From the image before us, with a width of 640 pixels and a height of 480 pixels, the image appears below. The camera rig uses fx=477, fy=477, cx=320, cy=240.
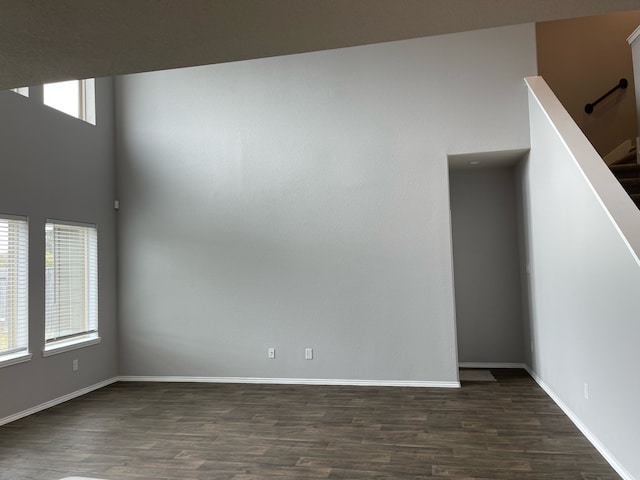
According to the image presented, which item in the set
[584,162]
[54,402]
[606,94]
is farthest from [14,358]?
[606,94]

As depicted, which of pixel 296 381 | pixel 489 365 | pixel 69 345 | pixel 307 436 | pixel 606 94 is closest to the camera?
pixel 307 436

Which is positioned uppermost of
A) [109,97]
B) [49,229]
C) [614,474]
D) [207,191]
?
[109,97]

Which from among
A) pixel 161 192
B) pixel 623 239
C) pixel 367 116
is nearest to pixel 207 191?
pixel 161 192

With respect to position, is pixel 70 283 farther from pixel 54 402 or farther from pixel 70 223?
pixel 54 402

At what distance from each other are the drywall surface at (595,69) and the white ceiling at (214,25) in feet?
17.0

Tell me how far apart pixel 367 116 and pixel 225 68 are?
1.93 m

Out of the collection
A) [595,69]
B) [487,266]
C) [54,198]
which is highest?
[595,69]

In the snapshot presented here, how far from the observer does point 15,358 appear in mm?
4535

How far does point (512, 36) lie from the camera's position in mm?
5262

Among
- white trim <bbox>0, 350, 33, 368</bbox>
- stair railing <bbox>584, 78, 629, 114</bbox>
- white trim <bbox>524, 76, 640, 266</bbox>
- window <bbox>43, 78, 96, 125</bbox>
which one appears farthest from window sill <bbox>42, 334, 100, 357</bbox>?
stair railing <bbox>584, 78, 629, 114</bbox>

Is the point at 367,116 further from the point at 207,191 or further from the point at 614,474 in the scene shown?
the point at 614,474

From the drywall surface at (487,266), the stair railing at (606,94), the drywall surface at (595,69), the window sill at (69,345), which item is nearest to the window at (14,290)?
the window sill at (69,345)

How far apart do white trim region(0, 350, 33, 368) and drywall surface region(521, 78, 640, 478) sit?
4.98 metres

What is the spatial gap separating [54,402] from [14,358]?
0.77 metres
